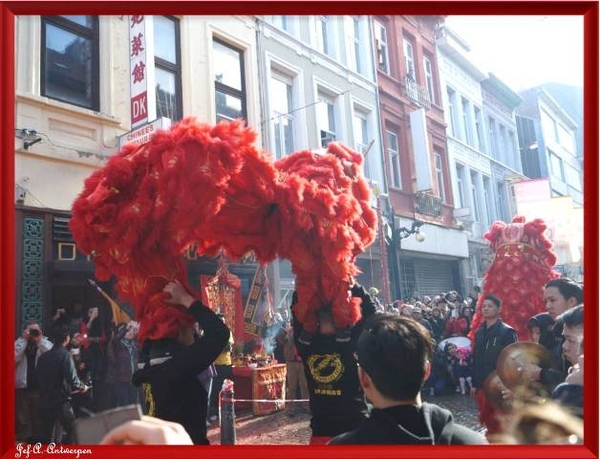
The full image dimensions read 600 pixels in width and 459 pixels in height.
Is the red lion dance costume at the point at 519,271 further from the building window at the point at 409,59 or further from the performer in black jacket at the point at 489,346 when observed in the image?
the building window at the point at 409,59

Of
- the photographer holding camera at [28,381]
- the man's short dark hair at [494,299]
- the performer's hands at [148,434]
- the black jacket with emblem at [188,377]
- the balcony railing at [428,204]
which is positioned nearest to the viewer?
the black jacket with emblem at [188,377]

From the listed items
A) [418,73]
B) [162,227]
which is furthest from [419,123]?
[162,227]

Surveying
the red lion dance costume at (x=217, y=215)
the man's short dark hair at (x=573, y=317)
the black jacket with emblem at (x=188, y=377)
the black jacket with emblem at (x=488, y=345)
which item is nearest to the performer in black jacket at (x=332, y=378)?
the red lion dance costume at (x=217, y=215)

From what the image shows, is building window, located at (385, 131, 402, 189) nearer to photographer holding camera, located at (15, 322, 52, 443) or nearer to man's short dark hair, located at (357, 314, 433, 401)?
man's short dark hair, located at (357, 314, 433, 401)

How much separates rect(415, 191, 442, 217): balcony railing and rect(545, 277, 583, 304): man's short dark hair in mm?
637

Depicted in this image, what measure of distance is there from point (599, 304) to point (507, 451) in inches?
30.1

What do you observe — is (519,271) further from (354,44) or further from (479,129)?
(354,44)

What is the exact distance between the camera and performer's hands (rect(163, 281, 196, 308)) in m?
2.07

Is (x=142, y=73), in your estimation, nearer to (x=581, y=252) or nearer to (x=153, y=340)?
(x=153, y=340)

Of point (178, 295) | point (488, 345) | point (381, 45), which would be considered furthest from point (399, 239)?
point (178, 295)

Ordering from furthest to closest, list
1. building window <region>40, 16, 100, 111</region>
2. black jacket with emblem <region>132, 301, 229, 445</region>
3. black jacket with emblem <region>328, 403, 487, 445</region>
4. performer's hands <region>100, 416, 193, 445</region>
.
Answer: building window <region>40, 16, 100, 111</region> → performer's hands <region>100, 416, 193, 445</region> → black jacket with emblem <region>132, 301, 229, 445</region> → black jacket with emblem <region>328, 403, 487, 445</region>

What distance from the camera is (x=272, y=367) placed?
89.0 inches

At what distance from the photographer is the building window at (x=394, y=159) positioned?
7.98 feet

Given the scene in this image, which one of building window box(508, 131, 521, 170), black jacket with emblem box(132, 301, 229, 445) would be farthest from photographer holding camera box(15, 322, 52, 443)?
building window box(508, 131, 521, 170)
